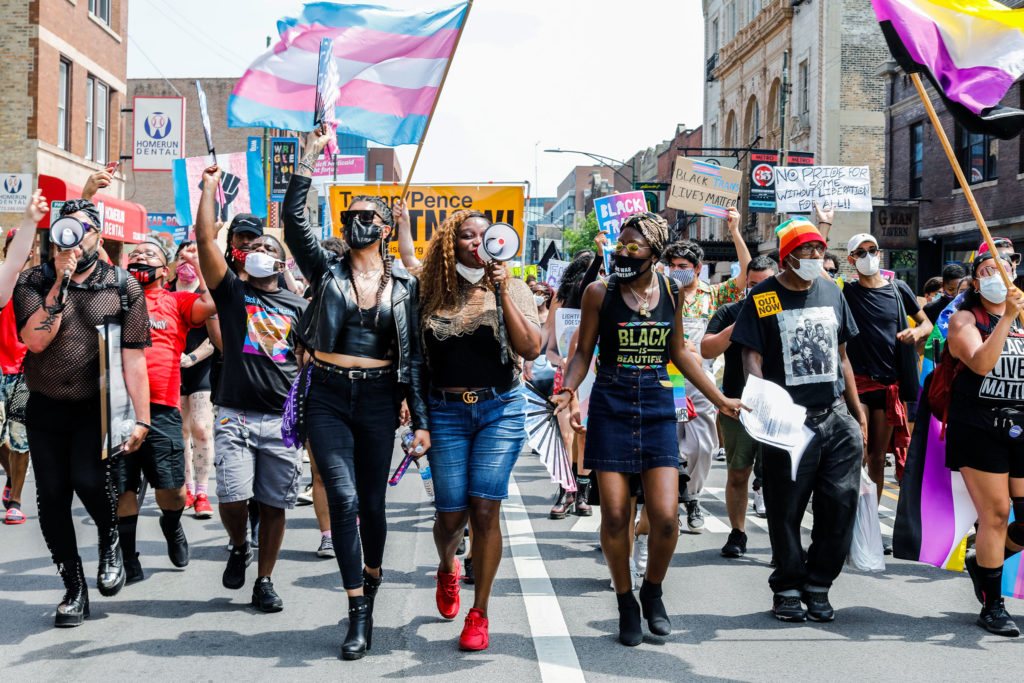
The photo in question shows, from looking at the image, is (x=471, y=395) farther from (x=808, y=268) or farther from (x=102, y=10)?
(x=102, y=10)

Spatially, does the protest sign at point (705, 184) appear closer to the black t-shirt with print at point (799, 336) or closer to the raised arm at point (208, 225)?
the black t-shirt with print at point (799, 336)

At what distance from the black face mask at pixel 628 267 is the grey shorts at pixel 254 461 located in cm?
198

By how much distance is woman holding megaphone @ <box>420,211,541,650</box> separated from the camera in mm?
5164

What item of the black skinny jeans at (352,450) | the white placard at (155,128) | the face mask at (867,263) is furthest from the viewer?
the white placard at (155,128)

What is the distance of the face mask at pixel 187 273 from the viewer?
851 centimetres

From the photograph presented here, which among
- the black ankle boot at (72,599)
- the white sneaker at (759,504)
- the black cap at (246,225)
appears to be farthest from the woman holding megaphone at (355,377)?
the white sneaker at (759,504)

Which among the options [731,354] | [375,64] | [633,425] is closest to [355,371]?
[633,425]

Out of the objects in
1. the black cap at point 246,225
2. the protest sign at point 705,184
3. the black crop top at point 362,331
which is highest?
the protest sign at point 705,184

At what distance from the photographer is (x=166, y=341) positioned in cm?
729

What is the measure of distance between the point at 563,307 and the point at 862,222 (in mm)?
28491

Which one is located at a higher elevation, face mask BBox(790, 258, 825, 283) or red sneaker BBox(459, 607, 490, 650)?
face mask BBox(790, 258, 825, 283)

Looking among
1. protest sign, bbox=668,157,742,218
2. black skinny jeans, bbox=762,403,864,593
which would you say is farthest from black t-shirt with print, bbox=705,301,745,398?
protest sign, bbox=668,157,742,218

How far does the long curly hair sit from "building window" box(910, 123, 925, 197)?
2642 cm

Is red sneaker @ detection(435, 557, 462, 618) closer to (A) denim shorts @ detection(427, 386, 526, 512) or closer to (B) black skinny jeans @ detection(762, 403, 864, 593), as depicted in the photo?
(A) denim shorts @ detection(427, 386, 526, 512)
